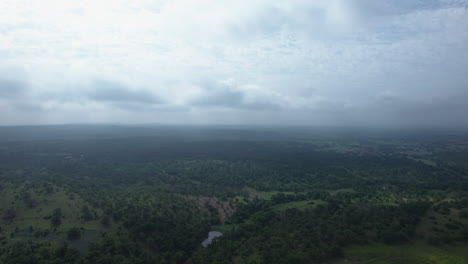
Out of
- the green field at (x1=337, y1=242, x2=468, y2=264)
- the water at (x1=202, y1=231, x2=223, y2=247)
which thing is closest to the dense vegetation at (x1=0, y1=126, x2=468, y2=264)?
the green field at (x1=337, y1=242, x2=468, y2=264)

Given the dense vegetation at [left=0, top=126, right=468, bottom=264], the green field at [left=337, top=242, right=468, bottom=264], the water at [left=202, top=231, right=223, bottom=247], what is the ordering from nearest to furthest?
1. the green field at [left=337, top=242, right=468, bottom=264]
2. the dense vegetation at [left=0, top=126, right=468, bottom=264]
3. the water at [left=202, top=231, right=223, bottom=247]

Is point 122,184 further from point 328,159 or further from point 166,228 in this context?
point 328,159

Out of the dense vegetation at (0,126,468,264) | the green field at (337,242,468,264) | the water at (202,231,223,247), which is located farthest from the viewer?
the water at (202,231,223,247)

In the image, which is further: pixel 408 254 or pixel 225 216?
pixel 225 216

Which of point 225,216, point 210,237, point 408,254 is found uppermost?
point 408,254

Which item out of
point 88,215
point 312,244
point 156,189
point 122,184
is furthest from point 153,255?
point 122,184

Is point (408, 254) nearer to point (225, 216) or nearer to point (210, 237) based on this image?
point (210, 237)

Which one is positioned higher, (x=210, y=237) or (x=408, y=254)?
(x=408, y=254)

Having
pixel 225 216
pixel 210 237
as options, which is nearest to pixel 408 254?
pixel 210 237

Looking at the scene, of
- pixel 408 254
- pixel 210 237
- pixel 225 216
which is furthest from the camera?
pixel 225 216

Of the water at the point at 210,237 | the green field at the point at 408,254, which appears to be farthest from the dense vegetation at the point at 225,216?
the water at the point at 210,237

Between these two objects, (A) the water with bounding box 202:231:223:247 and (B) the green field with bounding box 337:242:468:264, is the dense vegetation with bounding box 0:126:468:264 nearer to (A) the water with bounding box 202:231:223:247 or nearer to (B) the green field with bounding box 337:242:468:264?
(B) the green field with bounding box 337:242:468:264
